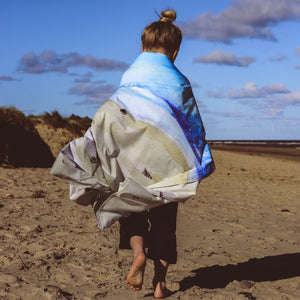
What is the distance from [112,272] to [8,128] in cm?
707

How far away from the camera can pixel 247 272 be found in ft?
14.1

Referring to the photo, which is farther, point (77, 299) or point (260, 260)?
point (260, 260)

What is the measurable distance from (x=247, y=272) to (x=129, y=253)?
3.94 ft

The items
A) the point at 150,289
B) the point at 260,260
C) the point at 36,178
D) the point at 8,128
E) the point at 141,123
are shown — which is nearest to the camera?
the point at 141,123

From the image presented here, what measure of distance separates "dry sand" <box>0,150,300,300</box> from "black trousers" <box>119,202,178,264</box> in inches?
16.2

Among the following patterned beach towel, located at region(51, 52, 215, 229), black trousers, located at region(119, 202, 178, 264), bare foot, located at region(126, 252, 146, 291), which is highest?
patterned beach towel, located at region(51, 52, 215, 229)

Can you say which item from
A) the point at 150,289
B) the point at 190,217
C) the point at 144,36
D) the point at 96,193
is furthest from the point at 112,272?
the point at 190,217

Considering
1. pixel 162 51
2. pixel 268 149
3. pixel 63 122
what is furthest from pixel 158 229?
pixel 268 149

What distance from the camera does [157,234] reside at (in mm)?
3357

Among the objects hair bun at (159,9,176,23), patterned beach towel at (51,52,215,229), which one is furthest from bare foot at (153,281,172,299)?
hair bun at (159,9,176,23)

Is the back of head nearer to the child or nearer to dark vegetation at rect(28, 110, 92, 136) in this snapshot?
the child

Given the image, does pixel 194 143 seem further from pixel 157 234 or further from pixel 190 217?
pixel 190 217

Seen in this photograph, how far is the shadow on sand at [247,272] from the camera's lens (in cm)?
395

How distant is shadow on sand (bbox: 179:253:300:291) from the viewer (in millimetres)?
3949
